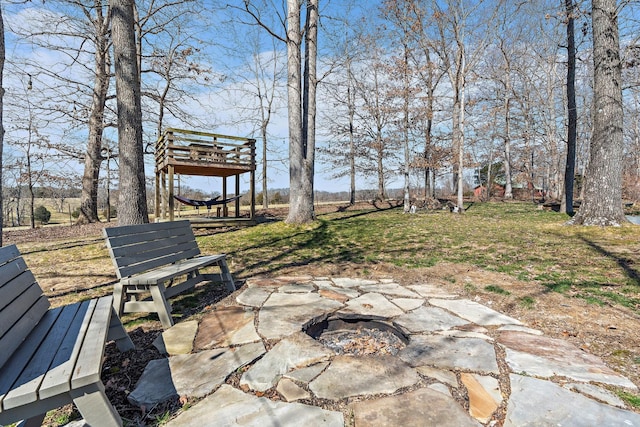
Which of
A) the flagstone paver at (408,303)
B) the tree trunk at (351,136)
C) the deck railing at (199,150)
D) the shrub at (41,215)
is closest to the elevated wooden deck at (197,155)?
the deck railing at (199,150)

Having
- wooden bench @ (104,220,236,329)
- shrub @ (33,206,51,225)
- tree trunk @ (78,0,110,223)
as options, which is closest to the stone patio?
wooden bench @ (104,220,236,329)

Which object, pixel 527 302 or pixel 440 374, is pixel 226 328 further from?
pixel 527 302

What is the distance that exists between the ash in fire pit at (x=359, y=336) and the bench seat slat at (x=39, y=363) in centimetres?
144

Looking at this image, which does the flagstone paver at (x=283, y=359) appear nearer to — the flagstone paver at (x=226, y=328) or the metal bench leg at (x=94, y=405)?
the flagstone paver at (x=226, y=328)

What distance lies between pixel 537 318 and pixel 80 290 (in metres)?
4.54

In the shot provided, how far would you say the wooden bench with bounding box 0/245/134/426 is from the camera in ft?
3.40

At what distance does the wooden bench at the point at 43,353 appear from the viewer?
1.04 meters

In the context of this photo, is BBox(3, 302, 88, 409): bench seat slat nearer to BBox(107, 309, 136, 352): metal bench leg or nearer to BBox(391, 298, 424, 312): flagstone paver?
BBox(107, 309, 136, 352): metal bench leg

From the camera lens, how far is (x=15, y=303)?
1475mm

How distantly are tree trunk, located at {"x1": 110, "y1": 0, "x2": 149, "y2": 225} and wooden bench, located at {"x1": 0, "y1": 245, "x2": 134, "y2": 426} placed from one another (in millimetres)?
3396

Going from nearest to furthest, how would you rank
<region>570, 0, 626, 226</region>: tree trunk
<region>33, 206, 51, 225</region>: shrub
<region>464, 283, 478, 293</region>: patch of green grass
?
<region>464, 283, 478, 293</region>: patch of green grass
<region>570, 0, 626, 226</region>: tree trunk
<region>33, 206, 51, 225</region>: shrub

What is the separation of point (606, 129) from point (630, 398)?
6.19 m

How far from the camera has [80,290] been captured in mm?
3436

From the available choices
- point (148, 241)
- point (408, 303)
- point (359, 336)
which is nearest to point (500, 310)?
point (408, 303)
